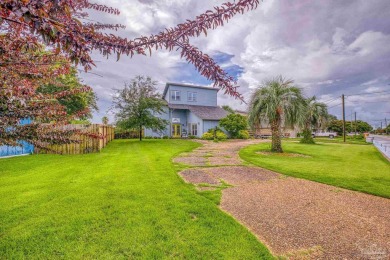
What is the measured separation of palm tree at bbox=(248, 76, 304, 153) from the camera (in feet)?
37.8

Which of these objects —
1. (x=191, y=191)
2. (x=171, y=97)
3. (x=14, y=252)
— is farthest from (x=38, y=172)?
(x=171, y=97)

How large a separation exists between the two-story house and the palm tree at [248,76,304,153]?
13631 millimetres

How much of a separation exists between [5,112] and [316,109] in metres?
27.0

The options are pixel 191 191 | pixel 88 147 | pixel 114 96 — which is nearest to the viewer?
pixel 191 191

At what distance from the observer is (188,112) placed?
2853 cm

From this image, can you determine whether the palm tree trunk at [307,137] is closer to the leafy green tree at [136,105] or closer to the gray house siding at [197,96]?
the gray house siding at [197,96]

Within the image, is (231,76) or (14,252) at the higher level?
(231,76)

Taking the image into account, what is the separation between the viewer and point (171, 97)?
2844 centimetres

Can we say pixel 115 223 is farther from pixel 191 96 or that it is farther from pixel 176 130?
pixel 191 96

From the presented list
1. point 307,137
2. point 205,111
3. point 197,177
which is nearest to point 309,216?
point 197,177

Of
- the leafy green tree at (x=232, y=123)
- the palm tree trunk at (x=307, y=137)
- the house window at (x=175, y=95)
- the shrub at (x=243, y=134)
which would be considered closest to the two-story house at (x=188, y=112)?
the house window at (x=175, y=95)

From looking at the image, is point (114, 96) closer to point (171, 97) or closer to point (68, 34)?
point (171, 97)

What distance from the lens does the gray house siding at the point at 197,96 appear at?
28.6m

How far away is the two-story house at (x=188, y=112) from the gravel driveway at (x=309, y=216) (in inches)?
814
